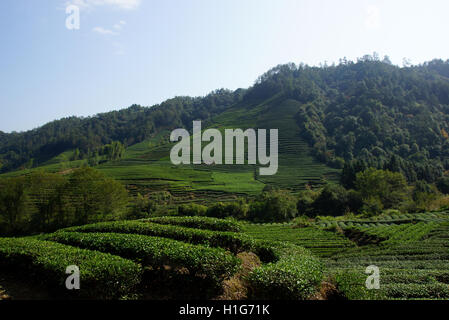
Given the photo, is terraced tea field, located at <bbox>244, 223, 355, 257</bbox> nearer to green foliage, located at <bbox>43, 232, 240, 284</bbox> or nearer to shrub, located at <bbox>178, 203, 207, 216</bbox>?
green foliage, located at <bbox>43, 232, 240, 284</bbox>

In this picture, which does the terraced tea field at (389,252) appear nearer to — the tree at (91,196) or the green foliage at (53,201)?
the tree at (91,196)

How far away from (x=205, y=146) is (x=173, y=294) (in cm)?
10013

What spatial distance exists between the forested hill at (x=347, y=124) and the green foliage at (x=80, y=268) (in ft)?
240

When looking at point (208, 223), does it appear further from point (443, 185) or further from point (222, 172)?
point (443, 185)

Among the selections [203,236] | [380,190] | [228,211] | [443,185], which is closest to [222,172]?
[228,211]

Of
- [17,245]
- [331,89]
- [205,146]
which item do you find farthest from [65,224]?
[331,89]

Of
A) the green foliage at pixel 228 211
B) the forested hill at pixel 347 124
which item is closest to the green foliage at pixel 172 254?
the green foliage at pixel 228 211

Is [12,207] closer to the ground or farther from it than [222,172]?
closer to the ground

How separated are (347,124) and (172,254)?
5058 inches

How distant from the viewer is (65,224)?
145 ft

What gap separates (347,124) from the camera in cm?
12306

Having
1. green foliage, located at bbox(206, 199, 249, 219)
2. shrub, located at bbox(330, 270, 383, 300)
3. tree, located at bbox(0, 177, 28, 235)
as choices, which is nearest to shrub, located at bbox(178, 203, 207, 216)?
green foliage, located at bbox(206, 199, 249, 219)

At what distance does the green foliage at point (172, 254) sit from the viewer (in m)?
9.34

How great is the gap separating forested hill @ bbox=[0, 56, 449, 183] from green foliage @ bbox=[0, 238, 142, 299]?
240 ft
